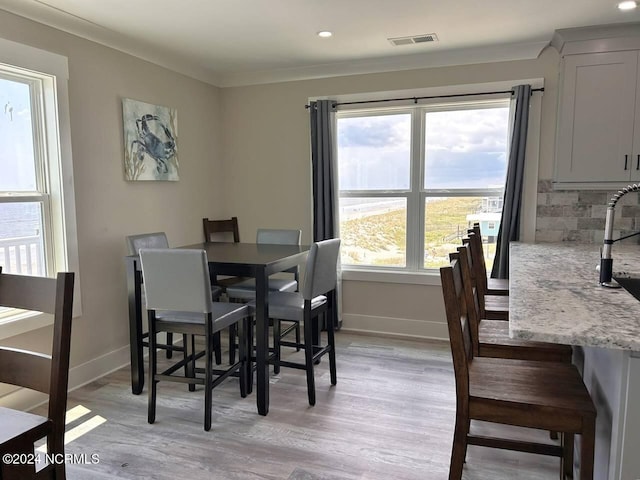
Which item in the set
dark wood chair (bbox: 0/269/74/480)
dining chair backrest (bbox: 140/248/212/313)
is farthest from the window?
dark wood chair (bbox: 0/269/74/480)

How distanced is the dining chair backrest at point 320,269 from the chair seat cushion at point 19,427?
5.30 feet

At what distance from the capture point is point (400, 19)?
2.91 meters

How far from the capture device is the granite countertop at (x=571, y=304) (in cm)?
126

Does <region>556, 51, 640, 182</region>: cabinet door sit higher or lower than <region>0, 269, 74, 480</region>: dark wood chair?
higher

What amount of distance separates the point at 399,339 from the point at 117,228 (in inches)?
99.4

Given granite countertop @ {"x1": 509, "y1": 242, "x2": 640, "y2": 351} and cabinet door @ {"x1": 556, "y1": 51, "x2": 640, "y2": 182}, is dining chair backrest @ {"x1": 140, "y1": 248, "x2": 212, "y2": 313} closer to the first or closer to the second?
granite countertop @ {"x1": 509, "y1": 242, "x2": 640, "y2": 351}

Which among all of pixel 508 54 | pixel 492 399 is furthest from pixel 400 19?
pixel 492 399

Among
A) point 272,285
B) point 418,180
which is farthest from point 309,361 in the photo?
point 418,180

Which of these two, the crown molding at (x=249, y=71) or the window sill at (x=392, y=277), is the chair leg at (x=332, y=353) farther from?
the crown molding at (x=249, y=71)

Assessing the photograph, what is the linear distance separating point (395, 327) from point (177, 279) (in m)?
2.32

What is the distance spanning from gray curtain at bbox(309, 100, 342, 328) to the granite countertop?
1792mm

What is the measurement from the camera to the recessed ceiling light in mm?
2642

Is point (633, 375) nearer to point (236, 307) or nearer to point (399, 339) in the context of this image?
point (236, 307)

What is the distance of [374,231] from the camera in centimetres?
419
